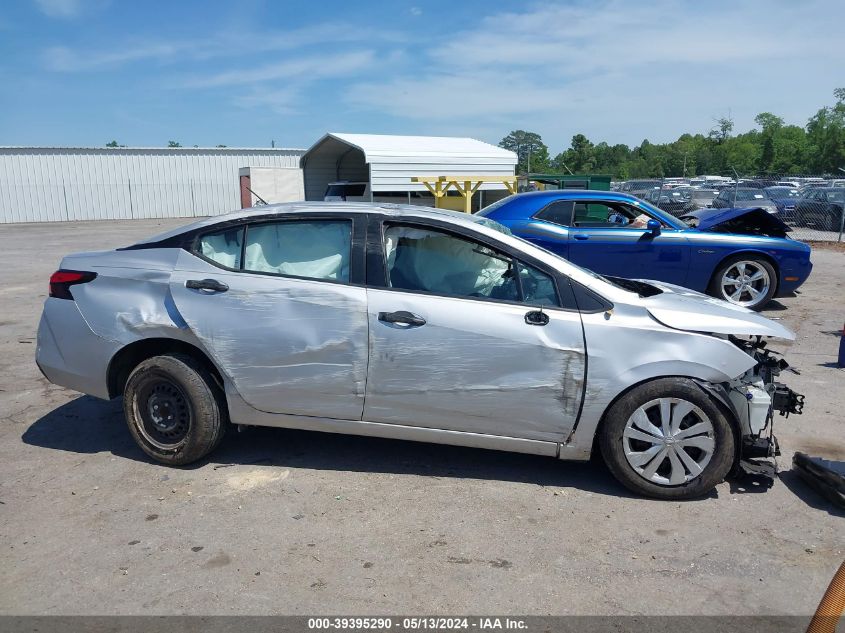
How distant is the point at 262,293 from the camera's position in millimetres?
4039

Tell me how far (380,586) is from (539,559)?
0.79 m

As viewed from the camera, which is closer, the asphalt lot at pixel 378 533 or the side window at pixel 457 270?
the asphalt lot at pixel 378 533

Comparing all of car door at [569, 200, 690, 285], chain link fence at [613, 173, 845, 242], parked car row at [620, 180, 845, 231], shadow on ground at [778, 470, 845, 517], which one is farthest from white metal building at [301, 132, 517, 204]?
shadow on ground at [778, 470, 845, 517]

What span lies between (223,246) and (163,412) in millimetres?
1102

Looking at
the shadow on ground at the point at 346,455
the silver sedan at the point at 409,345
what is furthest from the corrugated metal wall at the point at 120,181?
the silver sedan at the point at 409,345

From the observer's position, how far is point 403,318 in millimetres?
3861

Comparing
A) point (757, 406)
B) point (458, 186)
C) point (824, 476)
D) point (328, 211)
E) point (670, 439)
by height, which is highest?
point (458, 186)

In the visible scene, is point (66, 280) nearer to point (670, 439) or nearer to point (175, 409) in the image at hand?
point (175, 409)

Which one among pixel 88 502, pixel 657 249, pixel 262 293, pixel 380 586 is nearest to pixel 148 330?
pixel 262 293

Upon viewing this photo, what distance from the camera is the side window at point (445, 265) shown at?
13.0 feet

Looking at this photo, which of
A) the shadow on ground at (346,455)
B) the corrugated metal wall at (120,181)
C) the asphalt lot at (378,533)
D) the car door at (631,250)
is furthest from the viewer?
the corrugated metal wall at (120,181)

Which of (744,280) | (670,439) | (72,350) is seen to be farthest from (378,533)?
(744,280)

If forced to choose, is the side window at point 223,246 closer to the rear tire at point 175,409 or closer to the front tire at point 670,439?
the rear tire at point 175,409

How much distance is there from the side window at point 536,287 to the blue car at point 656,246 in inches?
190
